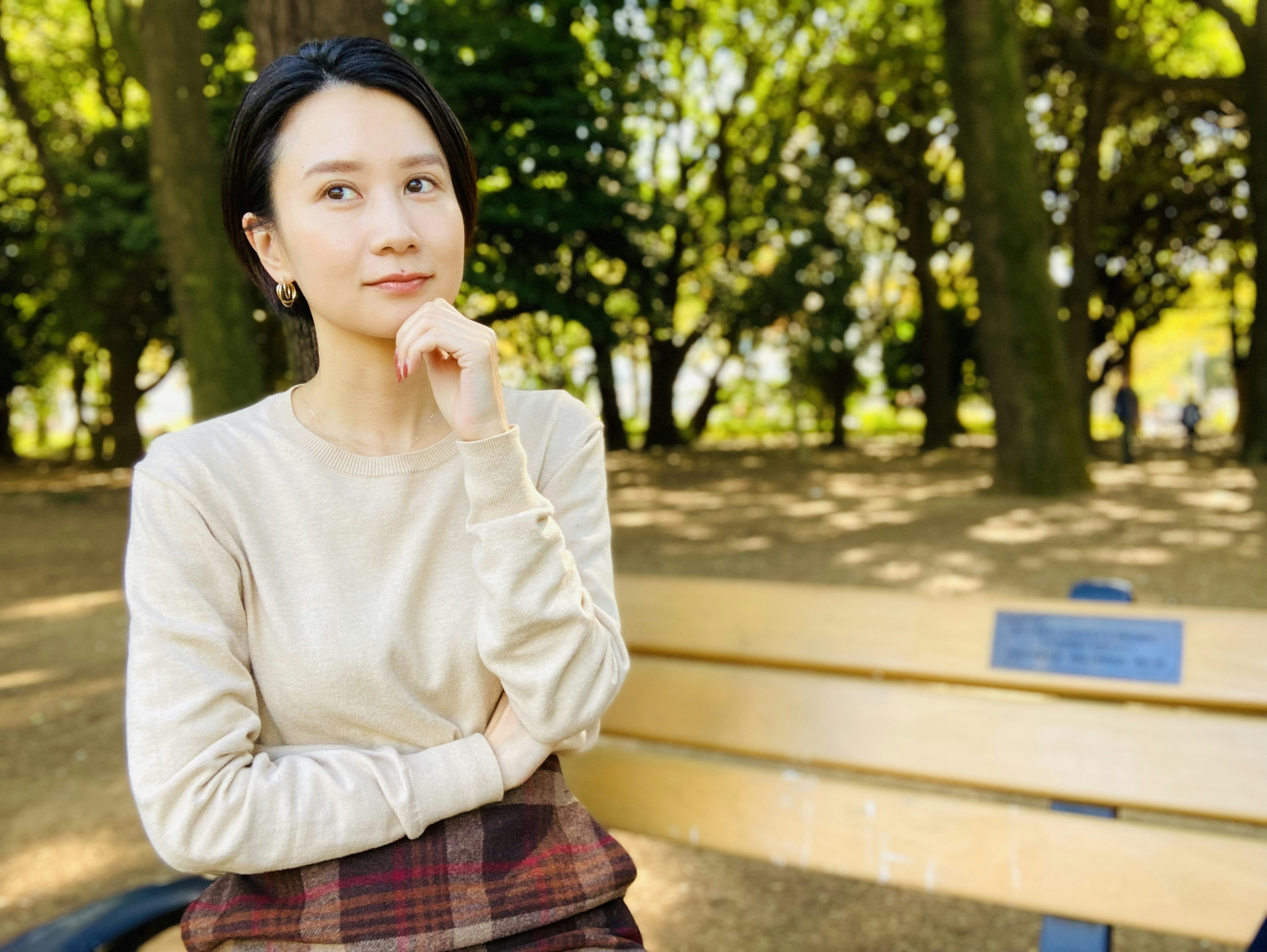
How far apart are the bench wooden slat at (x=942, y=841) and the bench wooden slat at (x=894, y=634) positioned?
9.4 inches

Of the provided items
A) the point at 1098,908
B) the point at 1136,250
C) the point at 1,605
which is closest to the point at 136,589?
the point at 1098,908

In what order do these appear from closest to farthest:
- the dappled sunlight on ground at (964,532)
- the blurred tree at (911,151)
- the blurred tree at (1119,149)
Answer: the dappled sunlight on ground at (964,532) → the blurred tree at (1119,149) → the blurred tree at (911,151)

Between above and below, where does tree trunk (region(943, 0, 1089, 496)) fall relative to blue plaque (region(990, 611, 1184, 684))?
above

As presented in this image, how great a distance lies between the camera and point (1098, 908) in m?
2.10

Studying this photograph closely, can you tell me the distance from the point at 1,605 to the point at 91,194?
→ 9056 mm

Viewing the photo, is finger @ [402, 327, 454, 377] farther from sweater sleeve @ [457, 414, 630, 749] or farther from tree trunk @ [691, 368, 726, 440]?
tree trunk @ [691, 368, 726, 440]

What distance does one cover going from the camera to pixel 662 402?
25.3m

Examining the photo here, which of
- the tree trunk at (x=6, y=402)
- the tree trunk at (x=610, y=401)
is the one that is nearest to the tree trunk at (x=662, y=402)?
the tree trunk at (x=610, y=401)

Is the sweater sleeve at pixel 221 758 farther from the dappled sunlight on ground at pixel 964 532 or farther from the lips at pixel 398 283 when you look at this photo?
the dappled sunlight on ground at pixel 964 532

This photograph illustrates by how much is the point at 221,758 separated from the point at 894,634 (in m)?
1.35

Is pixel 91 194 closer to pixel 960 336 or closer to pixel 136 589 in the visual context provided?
pixel 136 589

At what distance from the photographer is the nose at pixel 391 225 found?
1666 mm

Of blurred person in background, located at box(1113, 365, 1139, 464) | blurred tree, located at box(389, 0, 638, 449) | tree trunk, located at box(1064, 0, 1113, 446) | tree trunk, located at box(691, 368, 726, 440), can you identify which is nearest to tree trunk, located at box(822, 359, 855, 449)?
tree trunk, located at box(691, 368, 726, 440)

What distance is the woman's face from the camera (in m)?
1.69
